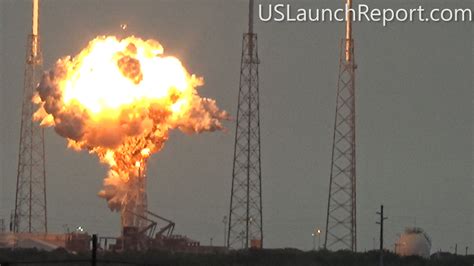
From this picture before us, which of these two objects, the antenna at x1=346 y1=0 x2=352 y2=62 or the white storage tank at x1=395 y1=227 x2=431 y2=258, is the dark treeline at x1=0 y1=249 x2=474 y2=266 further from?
the antenna at x1=346 y1=0 x2=352 y2=62

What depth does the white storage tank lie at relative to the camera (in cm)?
17825

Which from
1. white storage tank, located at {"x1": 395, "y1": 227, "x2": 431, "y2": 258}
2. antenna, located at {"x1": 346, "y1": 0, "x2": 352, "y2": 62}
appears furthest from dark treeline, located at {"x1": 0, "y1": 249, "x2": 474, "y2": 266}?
antenna, located at {"x1": 346, "y1": 0, "x2": 352, "y2": 62}

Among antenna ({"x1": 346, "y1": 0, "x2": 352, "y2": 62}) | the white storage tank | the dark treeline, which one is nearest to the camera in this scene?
the dark treeline

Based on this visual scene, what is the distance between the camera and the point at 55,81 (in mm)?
172625

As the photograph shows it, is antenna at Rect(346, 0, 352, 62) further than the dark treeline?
Yes

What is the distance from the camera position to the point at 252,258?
163 metres

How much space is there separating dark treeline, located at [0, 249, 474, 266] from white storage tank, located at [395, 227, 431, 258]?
1.48 metres

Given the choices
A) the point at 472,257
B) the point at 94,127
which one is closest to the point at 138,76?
the point at 94,127

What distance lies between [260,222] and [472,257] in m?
29.2

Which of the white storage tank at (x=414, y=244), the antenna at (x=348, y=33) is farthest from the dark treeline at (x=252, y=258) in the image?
the antenna at (x=348, y=33)

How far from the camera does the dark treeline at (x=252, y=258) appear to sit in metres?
154

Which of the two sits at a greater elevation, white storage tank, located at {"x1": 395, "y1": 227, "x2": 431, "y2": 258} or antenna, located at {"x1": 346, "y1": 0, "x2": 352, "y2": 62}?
antenna, located at {"x1": 346, "y1": 0, "x2": 352, "y2": 62}

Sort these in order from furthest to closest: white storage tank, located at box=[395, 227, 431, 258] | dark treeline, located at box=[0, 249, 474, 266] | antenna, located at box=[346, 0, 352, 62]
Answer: white storage tank, located at box=[395, 227, 431, 258] < antenna, located at box=[346, 0, 352, 62] < dark treeline, located at box=[0, 249, 474, 266]

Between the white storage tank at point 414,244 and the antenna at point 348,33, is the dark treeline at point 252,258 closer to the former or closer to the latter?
the white storage tank at point 414,244
